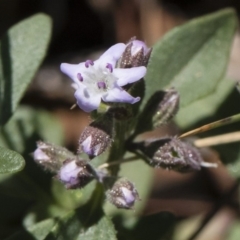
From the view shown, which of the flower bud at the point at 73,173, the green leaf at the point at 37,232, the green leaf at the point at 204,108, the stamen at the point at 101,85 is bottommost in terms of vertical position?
the green leaf at the point at 37,232

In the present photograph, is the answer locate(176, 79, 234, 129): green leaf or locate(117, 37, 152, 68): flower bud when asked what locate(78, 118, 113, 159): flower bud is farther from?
locate(176, 79, 234, 129): green leaf

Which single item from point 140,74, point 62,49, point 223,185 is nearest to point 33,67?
point 140,74

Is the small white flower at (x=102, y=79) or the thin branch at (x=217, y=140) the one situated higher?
the small white flower at (x=102, y=79)

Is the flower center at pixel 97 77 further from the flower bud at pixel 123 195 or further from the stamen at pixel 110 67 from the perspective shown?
the flower bud at pixel 123 195

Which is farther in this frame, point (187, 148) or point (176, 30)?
point (176, 30)

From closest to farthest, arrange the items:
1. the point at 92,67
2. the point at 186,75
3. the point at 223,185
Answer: the point at 92,67 < the point at 186,75 < the point at 223,185

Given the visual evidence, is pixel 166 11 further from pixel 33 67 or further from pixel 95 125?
pixel 95 125

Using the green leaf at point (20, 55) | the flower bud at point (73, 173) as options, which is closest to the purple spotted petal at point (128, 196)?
the flower bud at point (73, 173)
